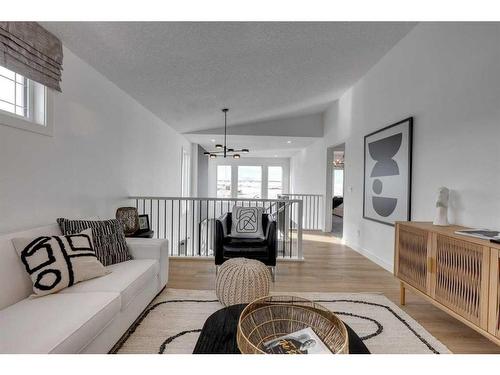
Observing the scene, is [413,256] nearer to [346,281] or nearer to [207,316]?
[346,281]

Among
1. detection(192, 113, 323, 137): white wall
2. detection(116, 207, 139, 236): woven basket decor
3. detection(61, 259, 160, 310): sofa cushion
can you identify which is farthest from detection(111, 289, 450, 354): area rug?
detection(192, 113, 323, 137): white wall

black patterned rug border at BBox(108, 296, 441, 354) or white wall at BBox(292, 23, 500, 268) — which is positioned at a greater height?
white wall at BBox(292, 23, 500, 268)

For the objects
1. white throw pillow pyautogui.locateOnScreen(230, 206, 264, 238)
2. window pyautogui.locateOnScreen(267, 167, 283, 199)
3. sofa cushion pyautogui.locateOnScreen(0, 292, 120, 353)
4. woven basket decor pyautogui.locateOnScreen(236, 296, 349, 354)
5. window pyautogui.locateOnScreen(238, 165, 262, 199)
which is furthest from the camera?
window pyautogui.locateOnScreen(267, 167, 283, 199)

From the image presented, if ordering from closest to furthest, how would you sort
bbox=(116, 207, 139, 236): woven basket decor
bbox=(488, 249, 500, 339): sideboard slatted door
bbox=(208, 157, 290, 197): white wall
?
1. bbox=(488, 249, 500, 339): sideboard slatted door
2. bbox=(116, 207, 139, 236): woven basket decor
3. bbox=(208, 157, 290, 197): white wall

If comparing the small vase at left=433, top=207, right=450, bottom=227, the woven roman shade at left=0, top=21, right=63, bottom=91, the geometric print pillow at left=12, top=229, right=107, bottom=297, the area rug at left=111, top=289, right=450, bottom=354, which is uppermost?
the woven roman shade at left=0, top=21, right=63, bottom=91

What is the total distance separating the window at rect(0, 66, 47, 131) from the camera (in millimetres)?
2018

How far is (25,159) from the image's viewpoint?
207 cm

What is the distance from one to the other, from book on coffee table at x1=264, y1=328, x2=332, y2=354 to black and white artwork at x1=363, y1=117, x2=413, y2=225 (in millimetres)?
2592

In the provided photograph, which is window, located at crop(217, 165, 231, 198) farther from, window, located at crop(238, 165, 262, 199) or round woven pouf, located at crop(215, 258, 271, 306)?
round woven pouf, located at crop(215, 258, 271, 306)

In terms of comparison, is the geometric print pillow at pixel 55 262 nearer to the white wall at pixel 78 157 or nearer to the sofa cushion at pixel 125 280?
the sofa cushion at pixel 125 280

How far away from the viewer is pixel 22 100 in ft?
7.16
